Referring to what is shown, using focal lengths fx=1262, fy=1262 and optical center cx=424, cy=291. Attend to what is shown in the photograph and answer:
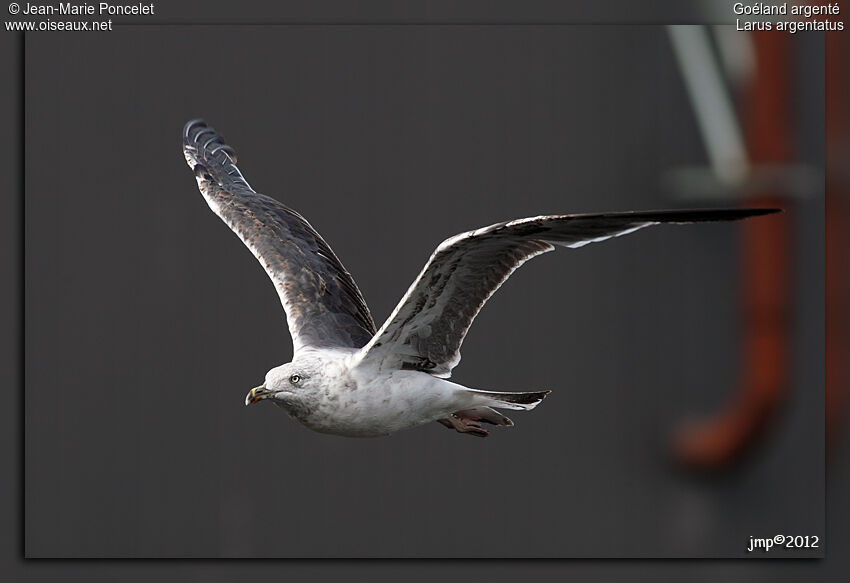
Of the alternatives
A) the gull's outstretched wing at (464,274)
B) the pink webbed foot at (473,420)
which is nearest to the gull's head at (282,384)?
the gull's outstretched wing at (464,274)

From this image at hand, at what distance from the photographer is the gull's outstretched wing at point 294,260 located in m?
6.75

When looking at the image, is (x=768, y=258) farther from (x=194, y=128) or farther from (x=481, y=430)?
(x=194, y=128)

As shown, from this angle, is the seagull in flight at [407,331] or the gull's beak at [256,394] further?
the gull's beak at [256,394]

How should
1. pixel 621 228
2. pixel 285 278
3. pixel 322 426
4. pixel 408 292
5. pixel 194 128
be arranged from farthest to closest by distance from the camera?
pixel 194 128 → pixel 285 278 → pixel 322 426 → pixel 408 292 → pixel 621 228

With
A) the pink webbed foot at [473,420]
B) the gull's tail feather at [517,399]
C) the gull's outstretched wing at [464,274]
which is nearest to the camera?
the gull's outstretched wing at [464,274]

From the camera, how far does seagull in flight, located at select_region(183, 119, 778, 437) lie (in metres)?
5.37

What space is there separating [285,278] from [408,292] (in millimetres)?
1427

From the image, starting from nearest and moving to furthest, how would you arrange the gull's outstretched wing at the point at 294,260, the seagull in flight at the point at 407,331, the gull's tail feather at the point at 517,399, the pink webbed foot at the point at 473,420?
1. the seagull in flight at the point at 407,331
2. the gull's tail feather at the point at 517,399
3. the pink webbed foot at the point at 473,420
4. the gull's outstretched wing at the point at 294,260

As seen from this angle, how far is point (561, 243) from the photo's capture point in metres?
5.41

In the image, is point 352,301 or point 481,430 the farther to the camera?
point 352,301

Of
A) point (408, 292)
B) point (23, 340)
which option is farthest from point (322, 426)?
point (23, 340)

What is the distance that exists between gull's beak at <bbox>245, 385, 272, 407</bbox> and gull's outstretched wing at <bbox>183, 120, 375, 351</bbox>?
558 millimetres

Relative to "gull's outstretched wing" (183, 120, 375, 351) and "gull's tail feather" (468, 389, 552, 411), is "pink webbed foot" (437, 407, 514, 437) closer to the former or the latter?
"gull's tail feather" (468, 389, 552, 411)

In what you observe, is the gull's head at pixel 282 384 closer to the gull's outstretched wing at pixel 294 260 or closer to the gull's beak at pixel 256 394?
the gull's beak at pixel 256 394
